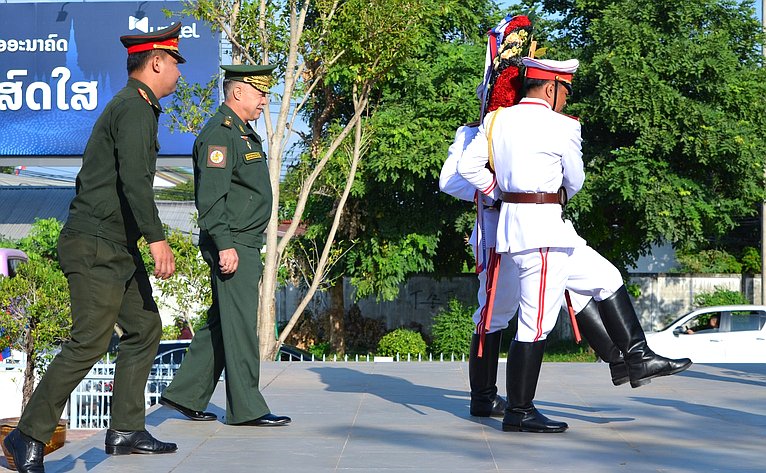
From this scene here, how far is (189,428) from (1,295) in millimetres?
7494

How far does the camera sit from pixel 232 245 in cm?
562

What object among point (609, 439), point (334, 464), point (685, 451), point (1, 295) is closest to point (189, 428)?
point (334, 464)

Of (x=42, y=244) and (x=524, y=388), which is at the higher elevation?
(x=42, y=244)

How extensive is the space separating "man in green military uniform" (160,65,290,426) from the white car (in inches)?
562

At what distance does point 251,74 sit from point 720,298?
2283cm

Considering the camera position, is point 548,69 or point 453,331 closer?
point 548,69

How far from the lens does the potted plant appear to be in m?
12.5

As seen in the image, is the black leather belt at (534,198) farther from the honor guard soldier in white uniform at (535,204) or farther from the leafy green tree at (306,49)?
the leafy green tree at (306,49)

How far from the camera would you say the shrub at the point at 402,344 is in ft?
77.9

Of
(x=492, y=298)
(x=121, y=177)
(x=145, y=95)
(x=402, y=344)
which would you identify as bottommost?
(x=402, y=344)

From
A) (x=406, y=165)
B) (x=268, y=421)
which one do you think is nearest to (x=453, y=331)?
(x=406, y=165)

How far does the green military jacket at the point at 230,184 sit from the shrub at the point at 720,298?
22.6 m

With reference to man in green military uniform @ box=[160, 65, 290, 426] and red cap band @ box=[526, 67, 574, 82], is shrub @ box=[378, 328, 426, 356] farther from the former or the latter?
red cap band @ box=[526, 67, 574, 82]

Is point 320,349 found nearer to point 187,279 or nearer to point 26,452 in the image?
point 187,279
